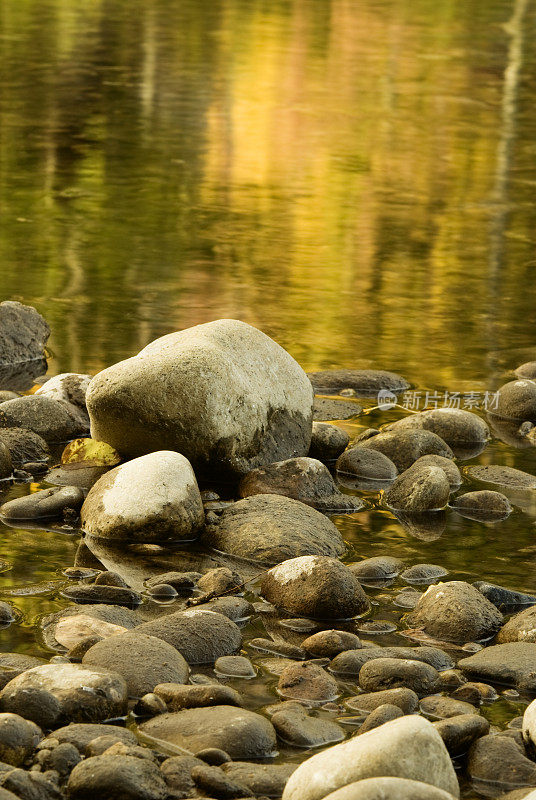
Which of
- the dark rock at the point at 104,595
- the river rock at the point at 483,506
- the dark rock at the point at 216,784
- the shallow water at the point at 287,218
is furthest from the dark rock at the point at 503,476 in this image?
the dark rock at the point at 216,784

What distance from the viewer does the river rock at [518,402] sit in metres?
7.46

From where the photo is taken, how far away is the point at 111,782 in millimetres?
3420

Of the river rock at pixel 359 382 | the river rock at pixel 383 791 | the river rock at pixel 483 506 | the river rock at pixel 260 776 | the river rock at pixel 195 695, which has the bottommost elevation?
the river rock at pixel 359 382

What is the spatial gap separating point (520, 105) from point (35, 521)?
18.5 metres

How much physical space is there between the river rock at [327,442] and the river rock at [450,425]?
1.09 ft

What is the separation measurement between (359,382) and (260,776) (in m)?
4.49

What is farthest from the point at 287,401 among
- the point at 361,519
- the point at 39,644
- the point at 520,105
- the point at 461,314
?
the point at 520,105

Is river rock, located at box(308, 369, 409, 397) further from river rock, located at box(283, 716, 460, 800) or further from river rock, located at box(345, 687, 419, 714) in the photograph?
river rock, located at box(283, 716, 460, 800)

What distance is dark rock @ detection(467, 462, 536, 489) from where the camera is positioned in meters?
6.43

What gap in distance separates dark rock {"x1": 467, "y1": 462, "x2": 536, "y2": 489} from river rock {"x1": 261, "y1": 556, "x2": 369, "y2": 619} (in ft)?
5.62

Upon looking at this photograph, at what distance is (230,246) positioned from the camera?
11.8 m

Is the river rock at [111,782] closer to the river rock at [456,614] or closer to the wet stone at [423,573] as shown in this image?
the river rock at [456,614]

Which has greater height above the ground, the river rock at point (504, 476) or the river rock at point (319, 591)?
the river rock at point (319, 591)

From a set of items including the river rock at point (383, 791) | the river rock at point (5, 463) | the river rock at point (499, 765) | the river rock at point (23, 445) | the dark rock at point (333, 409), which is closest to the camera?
the river rock at point (383, 791)
